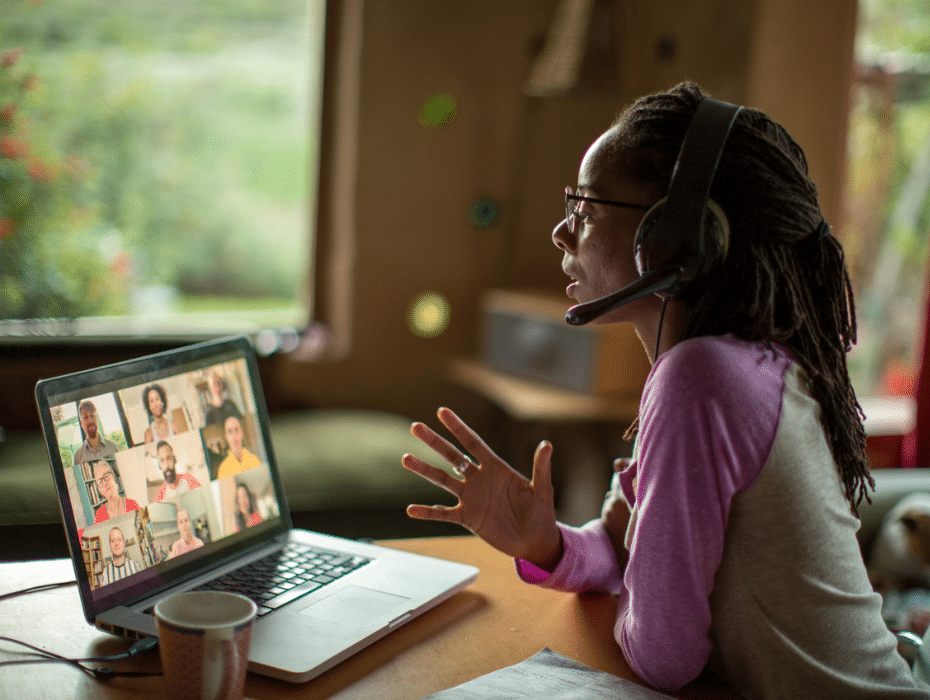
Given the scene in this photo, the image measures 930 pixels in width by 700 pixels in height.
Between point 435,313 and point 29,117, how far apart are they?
139 cm

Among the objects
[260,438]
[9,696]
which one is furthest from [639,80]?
[9,696]

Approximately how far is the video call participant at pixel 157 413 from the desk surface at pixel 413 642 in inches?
7.9

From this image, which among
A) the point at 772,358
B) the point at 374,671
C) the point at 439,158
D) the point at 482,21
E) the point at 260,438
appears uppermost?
the point at 482,21

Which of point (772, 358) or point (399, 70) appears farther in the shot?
point (399, 70)

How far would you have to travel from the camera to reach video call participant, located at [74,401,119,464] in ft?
2.93

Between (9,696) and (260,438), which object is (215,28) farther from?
(9,696)

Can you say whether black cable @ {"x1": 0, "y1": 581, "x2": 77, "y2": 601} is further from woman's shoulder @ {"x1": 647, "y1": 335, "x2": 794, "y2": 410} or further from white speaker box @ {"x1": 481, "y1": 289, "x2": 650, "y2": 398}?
white speaker box @ {"x1": 481, "y1": 289, "x2": 650, "y2": 398}

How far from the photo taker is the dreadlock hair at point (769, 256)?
34.5 inches

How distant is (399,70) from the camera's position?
301cm

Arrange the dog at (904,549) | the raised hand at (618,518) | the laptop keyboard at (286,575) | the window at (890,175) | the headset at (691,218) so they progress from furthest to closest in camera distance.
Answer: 1. the window at (890,175)
2. the dog at (904,549)
3. the raised hand at (618,518)
4. the laptop keyboard at (286,575)
5. the headset at (691,218)

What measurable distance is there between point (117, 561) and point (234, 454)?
20cm

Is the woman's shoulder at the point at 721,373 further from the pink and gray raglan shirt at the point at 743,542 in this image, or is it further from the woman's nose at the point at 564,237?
the woman's nose at the point at 564,237

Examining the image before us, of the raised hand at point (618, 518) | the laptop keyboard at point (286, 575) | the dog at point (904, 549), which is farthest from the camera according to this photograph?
the dog at point (904, 549)

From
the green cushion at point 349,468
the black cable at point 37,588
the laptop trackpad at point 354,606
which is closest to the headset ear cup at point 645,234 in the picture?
the laptop trackpad at point 354,606
